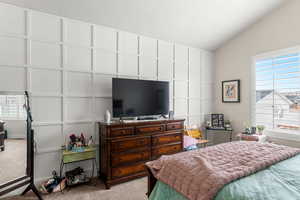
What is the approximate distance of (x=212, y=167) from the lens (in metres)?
1.37

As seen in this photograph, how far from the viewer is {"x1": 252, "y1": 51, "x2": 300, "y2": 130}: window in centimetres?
316

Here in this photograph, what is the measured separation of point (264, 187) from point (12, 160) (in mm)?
2741

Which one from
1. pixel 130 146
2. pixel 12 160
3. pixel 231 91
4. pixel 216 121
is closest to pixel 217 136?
pixel 216 121

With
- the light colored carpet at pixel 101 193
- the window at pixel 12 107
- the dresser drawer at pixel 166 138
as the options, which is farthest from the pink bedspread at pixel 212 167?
the window at pixel 12 107

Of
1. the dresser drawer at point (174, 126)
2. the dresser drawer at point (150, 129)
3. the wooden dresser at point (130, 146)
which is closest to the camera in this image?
the wooden dresser at point (130, 146)

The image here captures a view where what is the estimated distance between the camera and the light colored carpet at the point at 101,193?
87.6 inches

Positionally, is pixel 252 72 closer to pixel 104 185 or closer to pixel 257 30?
pixel 257 30

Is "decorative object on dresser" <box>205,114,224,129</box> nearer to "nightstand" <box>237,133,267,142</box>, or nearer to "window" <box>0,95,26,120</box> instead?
"nightstand" <box>237,133,267,142</box>

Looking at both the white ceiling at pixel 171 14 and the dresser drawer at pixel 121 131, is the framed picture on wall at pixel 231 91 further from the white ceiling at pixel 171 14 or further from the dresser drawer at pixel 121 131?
A: the dresser drawer at pixel 121 131

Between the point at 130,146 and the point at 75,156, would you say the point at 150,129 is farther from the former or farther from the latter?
the point at 75,156

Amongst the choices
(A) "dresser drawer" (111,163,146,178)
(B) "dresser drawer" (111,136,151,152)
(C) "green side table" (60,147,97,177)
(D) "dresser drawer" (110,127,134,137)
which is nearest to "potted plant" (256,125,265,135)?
(B) "dresser drawer" (111,136,151,152)

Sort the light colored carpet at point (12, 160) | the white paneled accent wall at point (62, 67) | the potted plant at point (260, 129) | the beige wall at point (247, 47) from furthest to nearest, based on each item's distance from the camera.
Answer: the potted plant at point (260, 129) < the beige wall at point (247, 47) < the white paneled accent wall at point (62, 67) < the light colored carpet at point (12, 160)

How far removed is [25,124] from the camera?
222 cm

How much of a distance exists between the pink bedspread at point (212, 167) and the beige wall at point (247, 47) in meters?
2.22
